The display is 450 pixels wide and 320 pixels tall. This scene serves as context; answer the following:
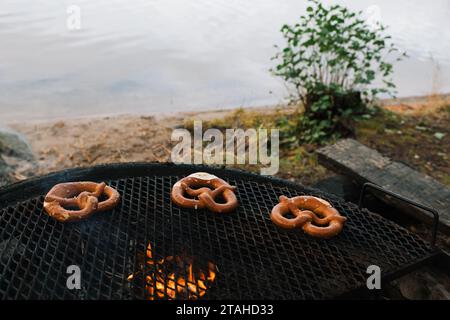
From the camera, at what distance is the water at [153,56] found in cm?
689

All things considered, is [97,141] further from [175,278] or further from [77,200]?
[175,278]

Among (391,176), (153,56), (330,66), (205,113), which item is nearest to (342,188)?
(391,176)

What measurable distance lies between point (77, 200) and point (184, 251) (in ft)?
2.17

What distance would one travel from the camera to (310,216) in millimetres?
2312

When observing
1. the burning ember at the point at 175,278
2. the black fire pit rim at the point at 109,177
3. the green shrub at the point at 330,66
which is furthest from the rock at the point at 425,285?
the green shrub at the point at 330,66

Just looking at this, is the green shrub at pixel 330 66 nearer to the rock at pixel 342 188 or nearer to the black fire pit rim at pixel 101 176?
the rock at pixel 342 188

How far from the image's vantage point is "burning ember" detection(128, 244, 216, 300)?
73.4 inches

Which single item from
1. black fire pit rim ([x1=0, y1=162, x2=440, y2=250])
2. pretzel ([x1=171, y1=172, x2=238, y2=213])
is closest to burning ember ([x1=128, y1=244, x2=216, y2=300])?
pretzel ([x1=171, y1=172, x2=238, y2=213])

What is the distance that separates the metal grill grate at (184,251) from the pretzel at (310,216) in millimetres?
45

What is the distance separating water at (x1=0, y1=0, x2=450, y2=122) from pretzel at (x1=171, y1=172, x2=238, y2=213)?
14.1 feet

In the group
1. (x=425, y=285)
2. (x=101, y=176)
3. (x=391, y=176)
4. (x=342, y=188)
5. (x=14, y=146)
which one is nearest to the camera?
(x=101, y=176)

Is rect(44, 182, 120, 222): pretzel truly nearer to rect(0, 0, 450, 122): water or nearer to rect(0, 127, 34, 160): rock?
rect(0, 127, 34, 160): rock
